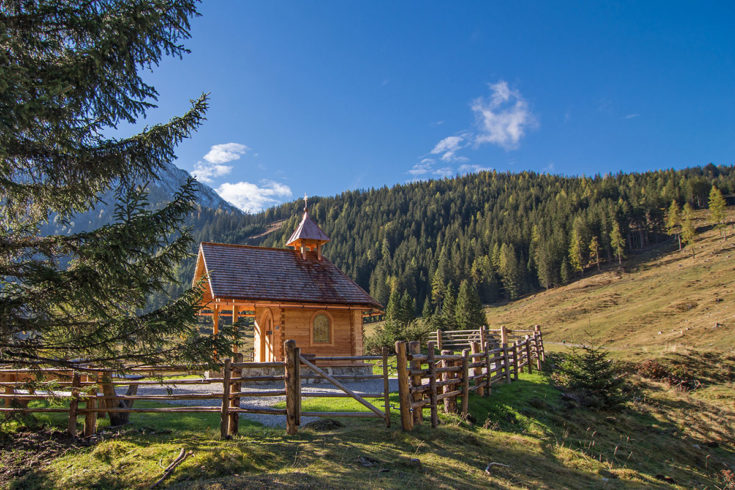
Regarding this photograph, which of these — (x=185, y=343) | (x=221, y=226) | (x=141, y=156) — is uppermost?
(x=221, y=226)

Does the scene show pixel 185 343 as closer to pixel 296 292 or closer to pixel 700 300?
pixel 296 292

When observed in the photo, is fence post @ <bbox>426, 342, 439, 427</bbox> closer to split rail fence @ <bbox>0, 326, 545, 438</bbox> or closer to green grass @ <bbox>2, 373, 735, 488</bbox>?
split rail fence @ <bbox>0, 326, 545, 438</bbox>

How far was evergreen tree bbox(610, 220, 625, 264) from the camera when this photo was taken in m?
85.1

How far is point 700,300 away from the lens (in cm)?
4478

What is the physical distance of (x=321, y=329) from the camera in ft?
64.8

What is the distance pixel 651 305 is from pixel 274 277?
47.6 meters

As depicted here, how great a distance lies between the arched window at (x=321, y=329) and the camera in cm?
1953

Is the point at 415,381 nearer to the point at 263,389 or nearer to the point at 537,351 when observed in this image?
the point at 263,389

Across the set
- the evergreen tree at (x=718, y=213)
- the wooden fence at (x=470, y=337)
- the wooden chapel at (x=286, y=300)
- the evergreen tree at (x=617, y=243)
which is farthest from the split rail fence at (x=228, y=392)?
the evergreen tree at (x=718, y=213)

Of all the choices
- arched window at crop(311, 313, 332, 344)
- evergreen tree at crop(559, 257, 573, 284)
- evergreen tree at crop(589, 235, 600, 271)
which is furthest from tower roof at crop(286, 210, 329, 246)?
evergreen tree at crop(589, 235, 600, 271)

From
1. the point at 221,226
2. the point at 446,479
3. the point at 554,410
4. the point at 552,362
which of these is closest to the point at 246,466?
the point at 446,479

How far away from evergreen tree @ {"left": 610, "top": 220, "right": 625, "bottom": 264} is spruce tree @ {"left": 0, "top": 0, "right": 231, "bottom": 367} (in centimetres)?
9393

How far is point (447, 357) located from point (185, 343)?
6526mm

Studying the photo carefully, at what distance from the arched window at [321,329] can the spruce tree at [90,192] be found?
1217cm
